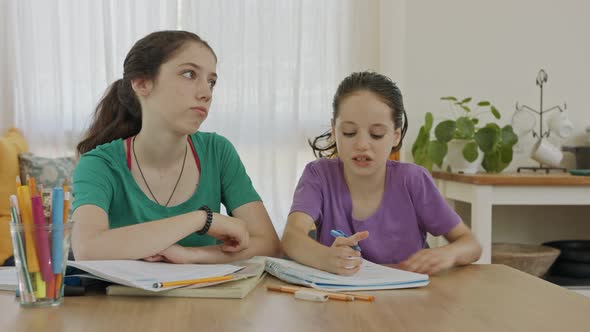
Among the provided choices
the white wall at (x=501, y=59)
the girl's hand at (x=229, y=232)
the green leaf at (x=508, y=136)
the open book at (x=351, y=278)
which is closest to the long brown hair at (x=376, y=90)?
the girl's hand at (x=229, y=232)

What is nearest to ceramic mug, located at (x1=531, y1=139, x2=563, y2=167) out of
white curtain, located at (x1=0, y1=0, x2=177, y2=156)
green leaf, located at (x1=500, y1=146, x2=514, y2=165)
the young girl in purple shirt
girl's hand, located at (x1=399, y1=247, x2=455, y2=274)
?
green leaf, located at (x1=500, y1=146, x2=514, y2=165)

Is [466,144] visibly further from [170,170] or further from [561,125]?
[170,170]

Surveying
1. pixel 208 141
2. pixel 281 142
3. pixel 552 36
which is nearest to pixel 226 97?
pixel 281 142

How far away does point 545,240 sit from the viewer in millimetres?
3588

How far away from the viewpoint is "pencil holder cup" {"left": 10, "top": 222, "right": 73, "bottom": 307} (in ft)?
3.21

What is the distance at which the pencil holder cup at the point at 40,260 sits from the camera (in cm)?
98

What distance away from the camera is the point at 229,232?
56.3 inches

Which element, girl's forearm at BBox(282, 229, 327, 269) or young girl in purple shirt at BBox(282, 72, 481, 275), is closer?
girl's forearm at BBox(282, 229, 327, 269)

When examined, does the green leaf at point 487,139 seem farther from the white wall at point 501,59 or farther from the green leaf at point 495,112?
the white wall at point 501,59

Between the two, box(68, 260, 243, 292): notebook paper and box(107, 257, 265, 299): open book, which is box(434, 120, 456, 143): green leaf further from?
box(107, 257, 265, 299): open book

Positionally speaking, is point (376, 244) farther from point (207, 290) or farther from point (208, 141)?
point (207, 290)

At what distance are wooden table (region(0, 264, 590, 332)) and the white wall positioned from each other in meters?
2.41

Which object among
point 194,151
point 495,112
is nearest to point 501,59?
point 495,112

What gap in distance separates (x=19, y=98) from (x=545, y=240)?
2720 millimetres
